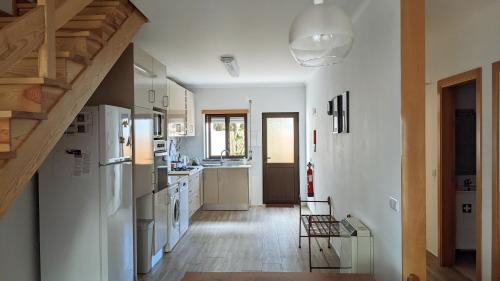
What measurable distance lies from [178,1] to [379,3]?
1.58 metres

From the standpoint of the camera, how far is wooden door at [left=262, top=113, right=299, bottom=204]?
7.29 metres

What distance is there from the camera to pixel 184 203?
17.0 ft

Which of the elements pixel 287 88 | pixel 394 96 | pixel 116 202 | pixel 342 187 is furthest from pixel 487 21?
pixel 287 88

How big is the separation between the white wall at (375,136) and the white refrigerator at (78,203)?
217 cm

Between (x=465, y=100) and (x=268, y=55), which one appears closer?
(x=465, y=100)

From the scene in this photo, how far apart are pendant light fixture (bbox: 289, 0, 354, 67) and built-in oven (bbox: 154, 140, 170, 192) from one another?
268cm

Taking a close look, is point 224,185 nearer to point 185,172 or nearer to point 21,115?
point 185,172

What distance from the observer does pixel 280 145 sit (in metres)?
7.34

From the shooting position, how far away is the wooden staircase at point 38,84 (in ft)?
4.75

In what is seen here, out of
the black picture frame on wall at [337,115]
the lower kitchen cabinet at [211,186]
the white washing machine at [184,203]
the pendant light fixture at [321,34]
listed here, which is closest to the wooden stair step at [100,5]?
the pendant light fixture at [321,34]

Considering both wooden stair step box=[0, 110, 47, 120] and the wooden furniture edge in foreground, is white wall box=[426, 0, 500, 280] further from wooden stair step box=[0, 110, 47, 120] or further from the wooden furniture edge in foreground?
wooden stair step box=[0, 110, 47, 120]

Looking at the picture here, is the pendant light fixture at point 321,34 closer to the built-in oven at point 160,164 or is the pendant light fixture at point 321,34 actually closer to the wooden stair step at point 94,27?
the wooden stair step at point 94,27

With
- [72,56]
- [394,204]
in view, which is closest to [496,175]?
[394,204]

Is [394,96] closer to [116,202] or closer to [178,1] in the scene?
[178,1]
